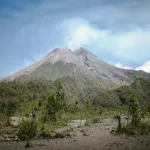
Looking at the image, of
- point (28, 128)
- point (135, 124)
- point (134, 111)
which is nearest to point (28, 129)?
point (28, 128)

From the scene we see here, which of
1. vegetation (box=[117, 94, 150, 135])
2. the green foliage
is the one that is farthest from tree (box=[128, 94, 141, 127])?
the green foliage

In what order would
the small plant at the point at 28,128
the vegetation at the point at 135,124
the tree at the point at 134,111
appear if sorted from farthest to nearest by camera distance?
the tree at the point at 134,111, the vegetation at the point at 135,124, the small plant at the point at 28,128

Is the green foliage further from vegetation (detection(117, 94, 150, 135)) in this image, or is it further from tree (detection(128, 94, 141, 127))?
tree (detection(128, 94, 141, 127))

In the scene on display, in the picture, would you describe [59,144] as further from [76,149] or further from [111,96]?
[111,96]

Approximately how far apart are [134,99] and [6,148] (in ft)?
40.8

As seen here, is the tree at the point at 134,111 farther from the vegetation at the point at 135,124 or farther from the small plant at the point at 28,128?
the small plant at the point at 28,128

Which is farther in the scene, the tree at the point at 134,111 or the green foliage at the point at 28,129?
the tree at the point at 134,111

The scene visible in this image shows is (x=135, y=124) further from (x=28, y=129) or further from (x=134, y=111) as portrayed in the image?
(x=28, y=129)

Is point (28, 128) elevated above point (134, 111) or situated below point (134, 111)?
below

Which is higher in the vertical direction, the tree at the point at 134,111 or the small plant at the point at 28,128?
the tree at the point at 134,111

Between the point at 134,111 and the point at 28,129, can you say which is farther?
the point at 134,111

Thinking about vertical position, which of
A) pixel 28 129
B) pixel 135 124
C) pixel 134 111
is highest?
pixel 134 111

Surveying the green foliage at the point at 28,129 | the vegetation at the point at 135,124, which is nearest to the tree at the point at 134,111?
the vegetation at the point at 135,124

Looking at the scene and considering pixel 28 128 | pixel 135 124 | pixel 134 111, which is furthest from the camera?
pixel 134 111
